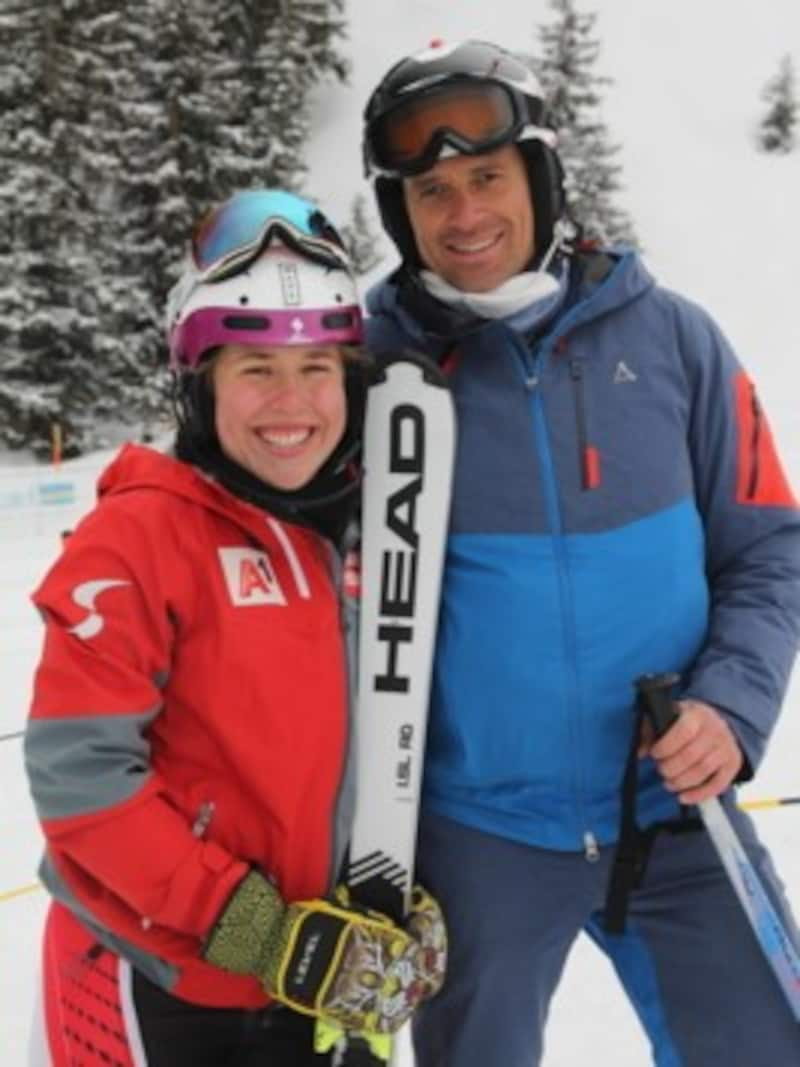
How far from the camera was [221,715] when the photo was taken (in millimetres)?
2031

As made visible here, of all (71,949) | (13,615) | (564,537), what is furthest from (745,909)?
(13,615)

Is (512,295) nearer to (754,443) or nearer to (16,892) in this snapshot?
(754,443)

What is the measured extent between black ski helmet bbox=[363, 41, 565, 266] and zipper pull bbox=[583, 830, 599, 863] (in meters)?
1.21

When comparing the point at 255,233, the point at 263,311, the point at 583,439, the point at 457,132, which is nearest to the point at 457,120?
the point at 457,132

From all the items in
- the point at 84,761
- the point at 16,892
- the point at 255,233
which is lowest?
the point at 16,892

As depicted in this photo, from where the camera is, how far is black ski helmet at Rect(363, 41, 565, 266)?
231 centimetres

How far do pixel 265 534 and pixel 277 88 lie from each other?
2297cm

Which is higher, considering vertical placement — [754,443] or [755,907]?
[754,443]

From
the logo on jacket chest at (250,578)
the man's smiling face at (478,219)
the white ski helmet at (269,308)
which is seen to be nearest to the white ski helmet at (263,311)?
the white ski helmet at (269,308)

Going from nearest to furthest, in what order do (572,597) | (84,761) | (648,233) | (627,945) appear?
(84,761) → (572,597) → (627,945) → (648,233)

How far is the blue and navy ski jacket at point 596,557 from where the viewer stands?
7.13ft

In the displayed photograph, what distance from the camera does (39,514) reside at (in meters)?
14.2

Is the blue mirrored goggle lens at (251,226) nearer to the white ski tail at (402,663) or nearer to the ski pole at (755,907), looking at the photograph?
the white ski tail at (402,663)

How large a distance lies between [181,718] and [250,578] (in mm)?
285
